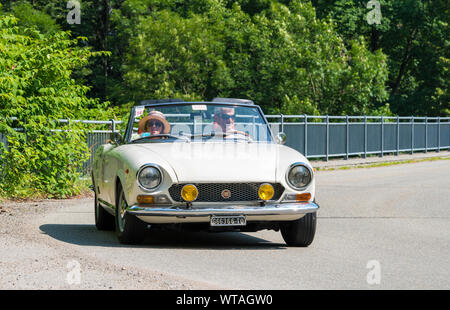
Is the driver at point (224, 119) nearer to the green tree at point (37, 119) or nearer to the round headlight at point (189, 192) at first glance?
the round headlight at point (189, 192)

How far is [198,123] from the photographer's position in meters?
9.60

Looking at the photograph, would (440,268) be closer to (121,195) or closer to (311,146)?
(121,195)

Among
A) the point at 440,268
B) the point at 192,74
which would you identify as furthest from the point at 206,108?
the point at 192,74

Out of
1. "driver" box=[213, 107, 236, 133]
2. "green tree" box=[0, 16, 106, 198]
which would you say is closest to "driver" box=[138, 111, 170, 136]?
"driver" box=[213, 107, 236, 133]

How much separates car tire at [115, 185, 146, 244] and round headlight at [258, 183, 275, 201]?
1239 mm

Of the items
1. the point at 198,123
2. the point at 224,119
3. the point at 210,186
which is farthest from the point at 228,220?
the point at 224,119

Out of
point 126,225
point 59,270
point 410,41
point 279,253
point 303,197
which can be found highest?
point 410,41

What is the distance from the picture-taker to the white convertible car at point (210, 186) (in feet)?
27.1

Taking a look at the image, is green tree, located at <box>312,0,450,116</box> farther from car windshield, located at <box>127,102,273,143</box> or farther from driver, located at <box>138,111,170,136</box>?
driver, located at <box>138,111,170,136</box>

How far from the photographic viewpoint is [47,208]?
→ 13227 millimetres

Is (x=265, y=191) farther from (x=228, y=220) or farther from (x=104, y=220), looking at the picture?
(x=104, y=220)

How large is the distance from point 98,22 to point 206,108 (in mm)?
48183

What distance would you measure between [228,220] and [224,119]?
1791 mm

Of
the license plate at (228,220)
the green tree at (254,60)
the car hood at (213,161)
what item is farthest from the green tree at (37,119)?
the green tree at (254,60)
